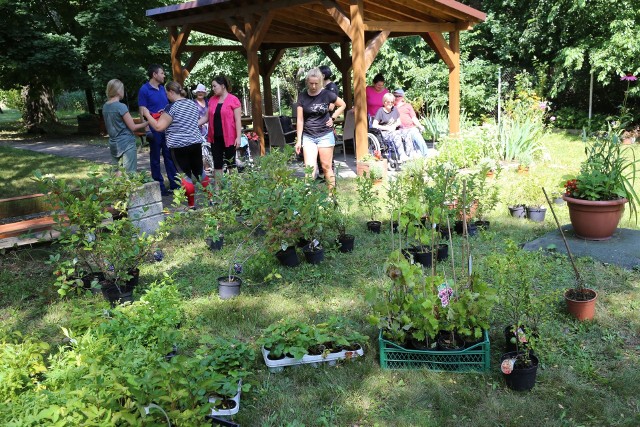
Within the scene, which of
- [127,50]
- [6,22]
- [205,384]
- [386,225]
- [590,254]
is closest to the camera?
[205,384]

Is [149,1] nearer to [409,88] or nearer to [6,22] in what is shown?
[6,22]

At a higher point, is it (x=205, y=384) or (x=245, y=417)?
(x=205, y=384)

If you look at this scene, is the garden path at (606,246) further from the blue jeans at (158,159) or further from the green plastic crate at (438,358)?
the blue jeans at (158,159)

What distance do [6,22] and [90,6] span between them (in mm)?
2905

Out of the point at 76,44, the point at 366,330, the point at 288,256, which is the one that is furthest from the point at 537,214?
the point at 76,44

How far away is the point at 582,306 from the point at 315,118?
3.65 meters

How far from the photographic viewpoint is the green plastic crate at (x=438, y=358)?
3035 mm

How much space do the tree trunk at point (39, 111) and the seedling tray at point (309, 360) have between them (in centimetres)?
1746

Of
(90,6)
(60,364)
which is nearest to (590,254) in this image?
(60,364)

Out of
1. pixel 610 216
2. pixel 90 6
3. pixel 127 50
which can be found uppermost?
pixel 90 6

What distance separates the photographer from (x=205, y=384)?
2.24 meters

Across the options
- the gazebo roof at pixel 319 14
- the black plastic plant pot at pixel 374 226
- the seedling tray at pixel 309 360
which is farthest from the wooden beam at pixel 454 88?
the seedling tray at pixel 309 360

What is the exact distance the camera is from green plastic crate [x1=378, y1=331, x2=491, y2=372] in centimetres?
304

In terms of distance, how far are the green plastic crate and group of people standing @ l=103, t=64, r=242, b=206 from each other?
3.21m
